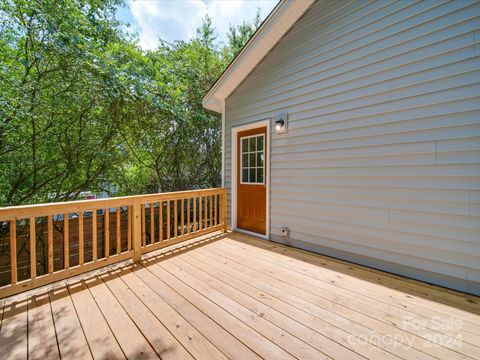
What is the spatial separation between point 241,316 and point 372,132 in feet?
8.24

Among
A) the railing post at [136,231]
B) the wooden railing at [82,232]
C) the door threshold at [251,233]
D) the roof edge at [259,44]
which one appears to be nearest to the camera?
the wooden railing at [82,232]

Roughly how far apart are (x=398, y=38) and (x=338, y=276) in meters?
2.82

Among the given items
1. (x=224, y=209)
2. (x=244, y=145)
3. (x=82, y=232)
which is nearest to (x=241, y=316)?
(x=82, y=232)

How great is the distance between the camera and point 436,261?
218 centimetres

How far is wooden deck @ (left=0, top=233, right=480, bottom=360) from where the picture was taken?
1.40 meters

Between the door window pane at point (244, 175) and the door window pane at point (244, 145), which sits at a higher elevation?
the door window pane at point (244, 145)

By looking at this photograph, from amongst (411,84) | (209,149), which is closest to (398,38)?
(411,84)

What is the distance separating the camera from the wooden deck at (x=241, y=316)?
1.40 m

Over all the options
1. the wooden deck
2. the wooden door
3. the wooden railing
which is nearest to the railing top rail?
the wooden railing

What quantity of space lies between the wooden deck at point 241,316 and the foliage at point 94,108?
318cm

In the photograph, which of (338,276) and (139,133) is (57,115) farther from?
(338,276)

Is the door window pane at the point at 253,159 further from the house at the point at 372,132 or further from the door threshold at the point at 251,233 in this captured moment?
the door threshold at the point at 251,233

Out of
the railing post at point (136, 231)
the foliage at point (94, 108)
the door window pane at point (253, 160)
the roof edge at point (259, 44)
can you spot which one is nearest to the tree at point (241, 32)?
the foliage at point (94, 108)

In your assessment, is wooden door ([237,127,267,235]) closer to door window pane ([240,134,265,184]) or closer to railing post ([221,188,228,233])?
door window pane ([240,134,265,184])
